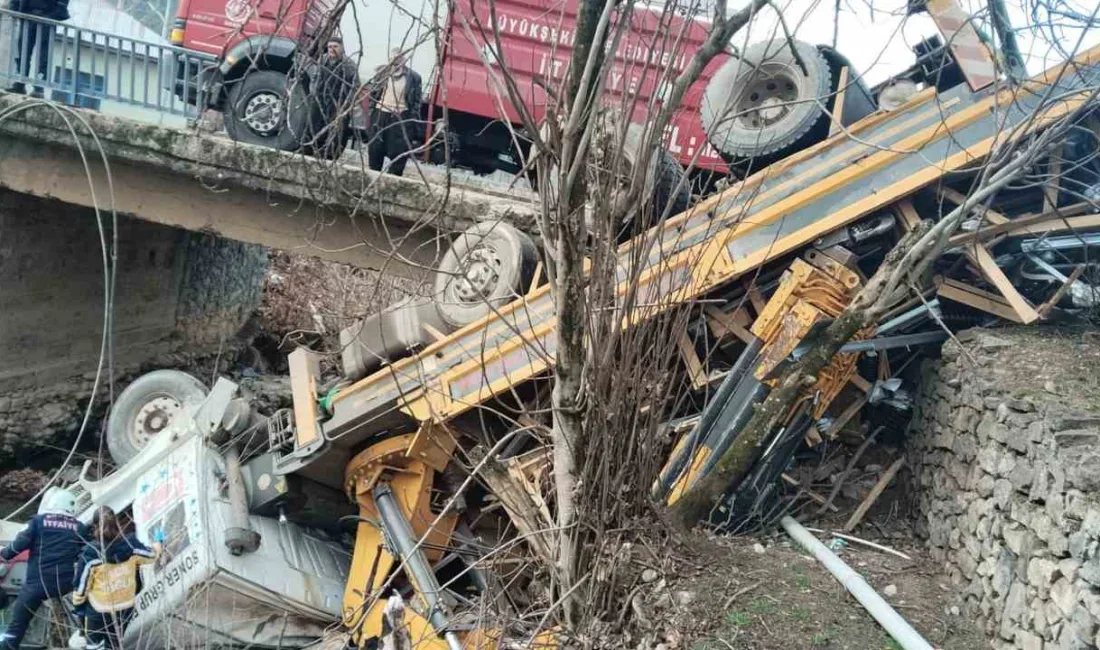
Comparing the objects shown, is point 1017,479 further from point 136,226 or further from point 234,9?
point 136,226

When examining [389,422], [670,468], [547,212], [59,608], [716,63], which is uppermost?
[716,63]

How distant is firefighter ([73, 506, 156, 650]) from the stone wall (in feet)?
16.2

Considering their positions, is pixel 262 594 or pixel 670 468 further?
pixel 262 594

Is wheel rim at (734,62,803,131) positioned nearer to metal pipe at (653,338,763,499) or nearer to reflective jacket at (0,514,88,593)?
metal pipe at (653,338,763,499)

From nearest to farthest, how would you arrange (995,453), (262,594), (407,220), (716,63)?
(995,453) → (262,594) → (407,220) → (716,63)

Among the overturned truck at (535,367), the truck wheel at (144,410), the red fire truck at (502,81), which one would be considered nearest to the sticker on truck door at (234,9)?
the red fire truck at (502,81)

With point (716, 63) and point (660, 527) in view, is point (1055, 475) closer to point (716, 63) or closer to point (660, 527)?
point (660, 527)

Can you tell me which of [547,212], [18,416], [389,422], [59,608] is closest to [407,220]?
[389,422]

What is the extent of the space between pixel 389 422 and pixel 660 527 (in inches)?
111

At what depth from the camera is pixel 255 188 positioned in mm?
8516

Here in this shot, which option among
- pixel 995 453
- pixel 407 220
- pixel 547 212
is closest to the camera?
pixel 547 212

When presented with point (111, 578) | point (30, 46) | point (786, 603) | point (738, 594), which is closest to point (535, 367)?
point (738, 594)

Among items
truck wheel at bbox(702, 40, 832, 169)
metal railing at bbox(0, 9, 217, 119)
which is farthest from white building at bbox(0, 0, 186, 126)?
truck wheel at bbox(702, 40, 832, 169)

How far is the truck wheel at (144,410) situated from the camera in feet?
29.8
